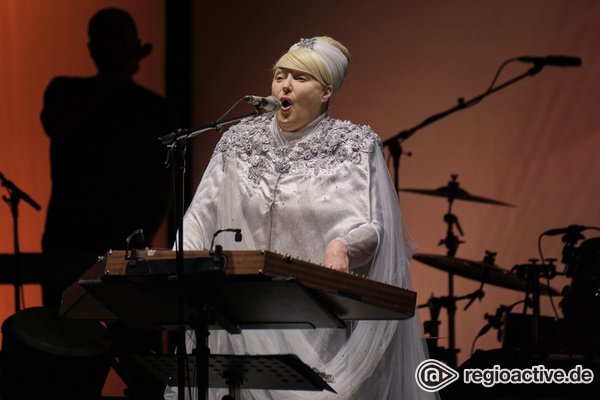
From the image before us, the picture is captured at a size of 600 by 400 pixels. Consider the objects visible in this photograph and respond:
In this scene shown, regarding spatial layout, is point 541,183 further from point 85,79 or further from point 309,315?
point 309,315

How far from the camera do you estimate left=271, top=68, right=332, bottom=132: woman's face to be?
4398mm

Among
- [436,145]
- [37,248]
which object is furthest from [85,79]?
[436,145]

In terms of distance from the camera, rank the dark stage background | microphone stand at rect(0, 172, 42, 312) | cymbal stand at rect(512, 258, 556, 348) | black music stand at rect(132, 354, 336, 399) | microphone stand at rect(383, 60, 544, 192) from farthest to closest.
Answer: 1. the dark stage background
2. microphone stand at rect(383, 60, 544, 192)
3. microphone stand at rect(0, 172, 42, 312)
4. cymbal stand at rect(512, 258, 556, 348)
5. black music stand at rect(132, 354, 336, 399)

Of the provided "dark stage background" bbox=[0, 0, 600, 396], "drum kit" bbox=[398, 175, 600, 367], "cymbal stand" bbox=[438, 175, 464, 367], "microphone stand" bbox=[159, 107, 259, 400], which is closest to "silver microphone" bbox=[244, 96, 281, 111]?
"microphone stand" bbox=[159, 107, 259, 400]

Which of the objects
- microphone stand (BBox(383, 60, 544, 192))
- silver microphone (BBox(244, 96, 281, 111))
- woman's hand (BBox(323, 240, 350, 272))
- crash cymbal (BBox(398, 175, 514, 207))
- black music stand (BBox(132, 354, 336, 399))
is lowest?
black music stand (BBox(132, 354, 336, 399))

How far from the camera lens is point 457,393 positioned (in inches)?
207

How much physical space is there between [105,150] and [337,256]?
387 cm

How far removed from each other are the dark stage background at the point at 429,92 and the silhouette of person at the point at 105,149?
96 millimetres

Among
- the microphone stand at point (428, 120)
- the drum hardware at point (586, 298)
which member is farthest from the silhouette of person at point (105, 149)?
the drum hardware at point (586, 298)

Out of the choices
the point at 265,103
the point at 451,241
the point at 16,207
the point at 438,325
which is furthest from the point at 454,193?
the point at 265,103

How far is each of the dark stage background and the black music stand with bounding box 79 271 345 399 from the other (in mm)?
3766

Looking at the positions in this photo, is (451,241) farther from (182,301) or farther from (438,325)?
(182,301)

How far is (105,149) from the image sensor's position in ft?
24.9

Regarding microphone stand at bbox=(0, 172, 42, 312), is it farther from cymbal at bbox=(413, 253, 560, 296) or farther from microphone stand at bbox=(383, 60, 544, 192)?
cymbal at bbox=(413, 253, 560, 296)
